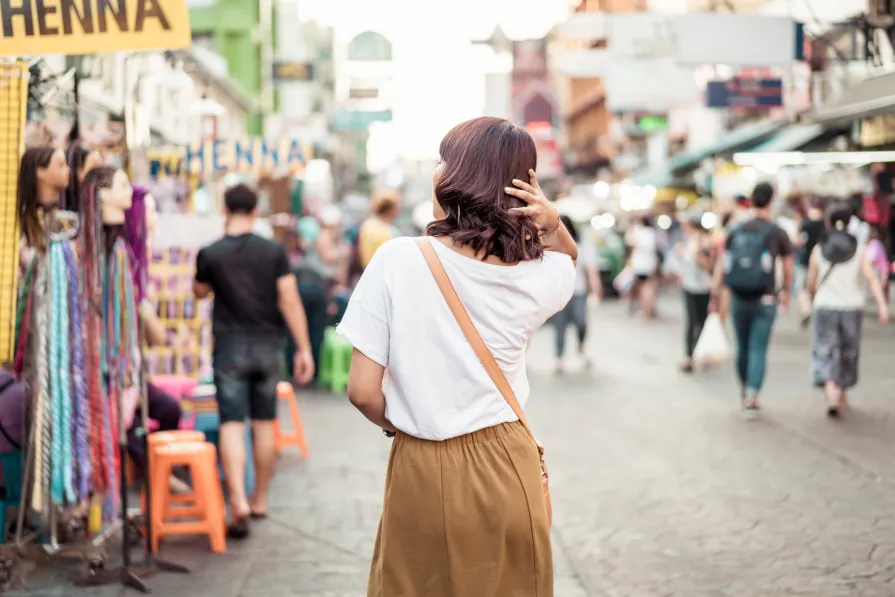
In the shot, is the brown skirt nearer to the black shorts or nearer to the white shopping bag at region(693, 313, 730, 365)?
the black shorts

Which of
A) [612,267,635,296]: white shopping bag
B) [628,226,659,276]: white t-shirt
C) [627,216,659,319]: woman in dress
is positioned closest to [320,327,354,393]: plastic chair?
[627,216,659,319]: woman in dress

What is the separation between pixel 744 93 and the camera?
771 inches

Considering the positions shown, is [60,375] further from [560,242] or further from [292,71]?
[292,71]

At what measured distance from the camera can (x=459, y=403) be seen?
2773mm

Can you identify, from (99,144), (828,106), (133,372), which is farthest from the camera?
(828,106)

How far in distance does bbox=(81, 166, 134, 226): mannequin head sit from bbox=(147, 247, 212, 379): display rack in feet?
16.2

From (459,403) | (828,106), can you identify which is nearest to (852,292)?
(828,106)

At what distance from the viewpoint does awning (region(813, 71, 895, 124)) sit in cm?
1263

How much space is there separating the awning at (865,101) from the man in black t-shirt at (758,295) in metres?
3.61

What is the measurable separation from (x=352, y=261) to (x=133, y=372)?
778 cm

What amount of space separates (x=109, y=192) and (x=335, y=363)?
687cm

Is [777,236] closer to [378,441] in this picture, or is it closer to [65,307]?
[378,441]

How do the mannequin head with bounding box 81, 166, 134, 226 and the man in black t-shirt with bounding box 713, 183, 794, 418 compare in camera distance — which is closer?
the mannequin head with bounding box 81, 166, 134, 226

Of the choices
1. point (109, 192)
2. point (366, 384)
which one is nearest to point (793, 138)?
point (109, 192)
